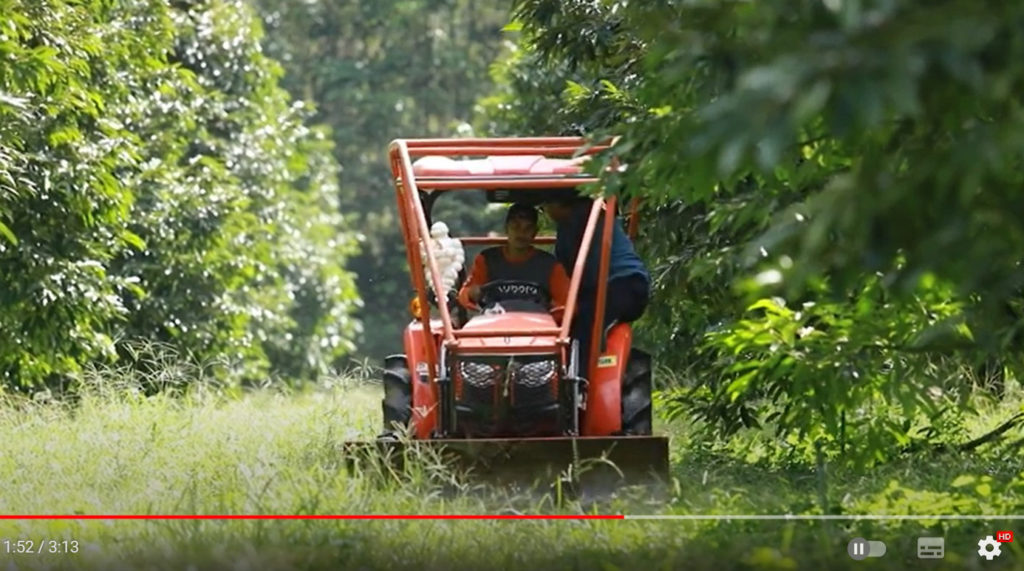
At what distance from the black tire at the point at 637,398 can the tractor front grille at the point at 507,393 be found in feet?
2.21

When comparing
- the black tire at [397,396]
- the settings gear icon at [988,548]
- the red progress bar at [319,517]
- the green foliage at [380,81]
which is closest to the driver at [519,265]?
the black tire at [397,396]

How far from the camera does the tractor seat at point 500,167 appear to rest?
12.6 m

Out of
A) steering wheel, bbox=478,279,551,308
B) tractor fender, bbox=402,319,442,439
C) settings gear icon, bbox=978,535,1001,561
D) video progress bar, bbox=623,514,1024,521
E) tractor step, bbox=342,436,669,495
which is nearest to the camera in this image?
settings gear icon, bbox=978,535,1001,561

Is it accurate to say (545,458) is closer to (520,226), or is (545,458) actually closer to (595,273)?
(595,273)

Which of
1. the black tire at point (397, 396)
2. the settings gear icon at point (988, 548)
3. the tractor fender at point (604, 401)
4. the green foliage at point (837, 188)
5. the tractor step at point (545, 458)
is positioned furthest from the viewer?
the black tire at point (397, 396)

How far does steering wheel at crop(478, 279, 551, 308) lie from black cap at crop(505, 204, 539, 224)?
38cm

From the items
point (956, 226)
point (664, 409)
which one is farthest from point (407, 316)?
point (956, 226)

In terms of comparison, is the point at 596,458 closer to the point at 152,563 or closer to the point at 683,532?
the point at 683,532

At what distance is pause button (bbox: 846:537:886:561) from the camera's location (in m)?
8.79

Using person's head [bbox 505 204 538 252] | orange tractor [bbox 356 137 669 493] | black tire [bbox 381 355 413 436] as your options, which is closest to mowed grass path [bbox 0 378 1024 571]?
orange tractor [bbox 356 137 669 493]

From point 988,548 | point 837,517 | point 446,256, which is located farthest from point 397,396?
point 988,548

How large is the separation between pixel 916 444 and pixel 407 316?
39906 millimetres
